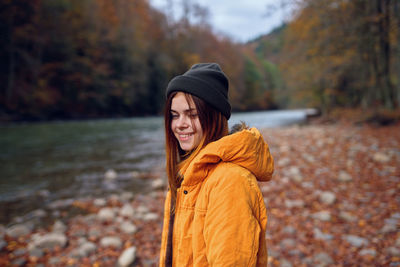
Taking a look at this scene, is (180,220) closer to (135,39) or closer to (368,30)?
(368,30)

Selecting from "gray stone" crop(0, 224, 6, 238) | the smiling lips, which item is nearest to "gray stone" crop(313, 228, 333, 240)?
the smiling lips

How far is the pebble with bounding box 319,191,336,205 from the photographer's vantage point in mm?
4092

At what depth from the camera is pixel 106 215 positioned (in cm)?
443

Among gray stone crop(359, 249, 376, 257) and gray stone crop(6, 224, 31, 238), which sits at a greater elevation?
gray stone crop(359, 249, 376, 257)

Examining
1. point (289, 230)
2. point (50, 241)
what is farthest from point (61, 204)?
point (289, 230)

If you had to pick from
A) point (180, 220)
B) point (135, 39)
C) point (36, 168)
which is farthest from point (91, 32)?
point (180, 220)

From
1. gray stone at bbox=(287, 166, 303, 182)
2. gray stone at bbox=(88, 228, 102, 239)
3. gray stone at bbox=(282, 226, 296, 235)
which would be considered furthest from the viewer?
gray stone at bbox=(287, 166, 303, 182)

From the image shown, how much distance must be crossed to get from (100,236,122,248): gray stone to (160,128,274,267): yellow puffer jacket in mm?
2522

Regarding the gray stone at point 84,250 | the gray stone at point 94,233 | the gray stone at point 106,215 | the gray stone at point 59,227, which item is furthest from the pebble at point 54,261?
the gray stone at point 106,215

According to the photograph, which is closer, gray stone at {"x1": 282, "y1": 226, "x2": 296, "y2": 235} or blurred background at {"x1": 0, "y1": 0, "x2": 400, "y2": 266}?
gray stone at {"x1": 282, "y1": 226, "x2": 296, "y2": 235}

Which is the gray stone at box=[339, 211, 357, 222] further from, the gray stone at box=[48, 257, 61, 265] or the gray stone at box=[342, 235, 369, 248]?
the gray stone at box=[48, 257, 61, 265]

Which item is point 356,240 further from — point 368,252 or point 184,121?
point 184,121

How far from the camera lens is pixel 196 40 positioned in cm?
4519

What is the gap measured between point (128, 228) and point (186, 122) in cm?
317
